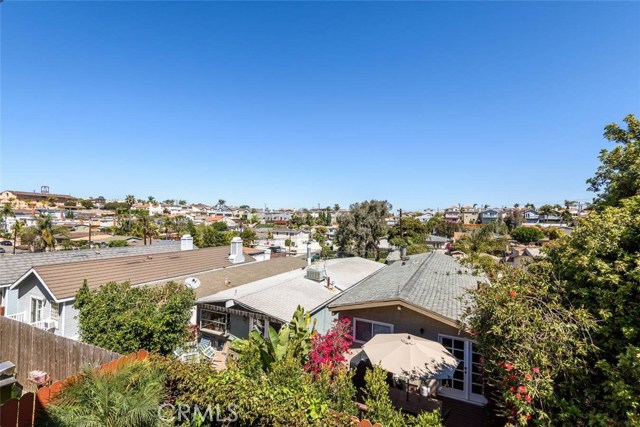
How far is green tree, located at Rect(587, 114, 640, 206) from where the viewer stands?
6.25 metres

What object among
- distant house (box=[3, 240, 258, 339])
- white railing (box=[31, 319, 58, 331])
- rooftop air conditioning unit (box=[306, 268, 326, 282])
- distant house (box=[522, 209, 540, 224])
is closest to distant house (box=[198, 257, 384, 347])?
rooftop air conditioning unit (box=[306, 268, 326, 282])

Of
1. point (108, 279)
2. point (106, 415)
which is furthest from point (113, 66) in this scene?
point (106, 415)

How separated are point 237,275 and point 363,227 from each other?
85.4ft

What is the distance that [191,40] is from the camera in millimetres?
17875

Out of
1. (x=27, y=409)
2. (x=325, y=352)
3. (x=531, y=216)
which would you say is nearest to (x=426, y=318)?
(x=325, y=352)

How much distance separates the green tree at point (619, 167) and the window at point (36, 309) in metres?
23.5

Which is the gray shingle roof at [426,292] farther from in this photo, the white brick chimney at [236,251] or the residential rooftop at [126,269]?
the white brick chimney at [236,251]

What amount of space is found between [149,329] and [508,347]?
10.4 metres

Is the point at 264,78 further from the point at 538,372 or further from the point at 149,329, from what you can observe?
the point at 538,372

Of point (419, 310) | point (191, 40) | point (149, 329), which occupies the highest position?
point (191, 40)

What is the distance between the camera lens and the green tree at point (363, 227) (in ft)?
141

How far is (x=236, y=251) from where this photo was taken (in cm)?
2691

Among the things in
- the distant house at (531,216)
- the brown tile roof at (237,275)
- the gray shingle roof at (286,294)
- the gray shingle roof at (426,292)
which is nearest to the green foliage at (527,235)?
the distant house at (531,216)

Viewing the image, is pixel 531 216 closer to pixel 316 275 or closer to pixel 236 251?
pixel 236 251
